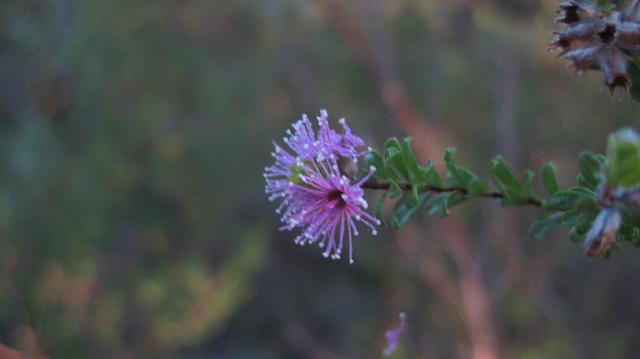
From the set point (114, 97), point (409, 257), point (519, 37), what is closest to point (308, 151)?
point (519, 37)

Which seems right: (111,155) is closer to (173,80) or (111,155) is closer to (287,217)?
(173,80)

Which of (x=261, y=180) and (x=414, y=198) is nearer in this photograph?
(x=414, y=198)

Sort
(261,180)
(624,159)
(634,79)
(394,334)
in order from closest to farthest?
(624,159) → (634,79) → (394,334) → (261,180)

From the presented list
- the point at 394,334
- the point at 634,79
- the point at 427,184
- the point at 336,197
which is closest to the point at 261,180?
the point at 394,334

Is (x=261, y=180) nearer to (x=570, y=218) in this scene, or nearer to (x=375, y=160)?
(x=375, y=160)

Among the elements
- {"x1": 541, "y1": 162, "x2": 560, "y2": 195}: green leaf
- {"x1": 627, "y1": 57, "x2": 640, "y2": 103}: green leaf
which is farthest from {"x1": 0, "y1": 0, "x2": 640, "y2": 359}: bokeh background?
{"x1": 627, "y1": 57, "x2": 640, "y2": 103}: green leaf

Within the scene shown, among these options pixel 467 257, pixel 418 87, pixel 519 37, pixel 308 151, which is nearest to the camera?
pixel 308 151

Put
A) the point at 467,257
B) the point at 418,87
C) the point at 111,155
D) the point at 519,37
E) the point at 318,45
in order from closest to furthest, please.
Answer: the point at 519,37, the point at 467,257, the point at 111,155, the point at 418,87, the point at 318,45
